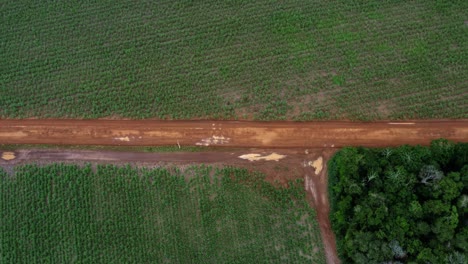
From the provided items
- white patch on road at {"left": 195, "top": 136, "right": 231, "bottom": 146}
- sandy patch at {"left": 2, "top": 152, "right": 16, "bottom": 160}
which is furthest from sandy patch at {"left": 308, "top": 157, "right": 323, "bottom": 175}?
sandy patch at {"left": 2, "top": 152, "right": 16, "bottom": 160}

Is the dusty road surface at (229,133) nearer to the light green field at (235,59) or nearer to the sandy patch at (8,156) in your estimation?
the light green field at (235,59)

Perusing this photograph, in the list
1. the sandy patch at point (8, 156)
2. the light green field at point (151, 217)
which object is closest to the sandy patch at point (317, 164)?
the light green field at point (151, 217)

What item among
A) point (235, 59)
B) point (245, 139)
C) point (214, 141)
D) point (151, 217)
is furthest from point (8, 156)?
point (235, 59)

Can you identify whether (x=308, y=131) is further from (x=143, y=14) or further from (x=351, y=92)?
(x=143, y=14)

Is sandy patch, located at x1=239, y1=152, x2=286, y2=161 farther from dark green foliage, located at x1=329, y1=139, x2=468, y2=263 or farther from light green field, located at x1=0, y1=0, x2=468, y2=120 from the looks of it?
dark green foliage, located at x1=329, y1=139, x2=468, y2=263

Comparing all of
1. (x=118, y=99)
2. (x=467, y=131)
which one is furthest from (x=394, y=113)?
(x=118, y=99)

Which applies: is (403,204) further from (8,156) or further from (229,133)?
(8,156)
